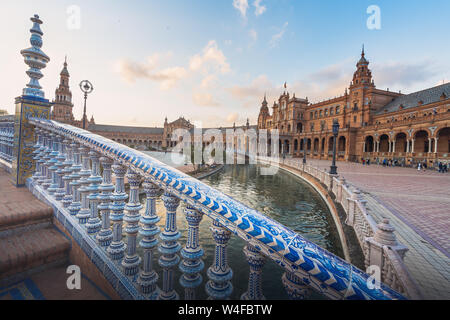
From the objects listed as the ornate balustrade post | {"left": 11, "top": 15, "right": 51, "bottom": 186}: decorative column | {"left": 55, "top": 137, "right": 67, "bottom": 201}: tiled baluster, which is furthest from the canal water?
{"left": 11, "top": 15, "right": 51, "bottom": 186}: decorative column

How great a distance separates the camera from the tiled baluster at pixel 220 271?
1.44 m

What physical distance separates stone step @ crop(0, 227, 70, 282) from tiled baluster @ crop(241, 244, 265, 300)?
2.53m

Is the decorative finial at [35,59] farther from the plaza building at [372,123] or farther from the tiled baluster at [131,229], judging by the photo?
the plaza building at [372,123]

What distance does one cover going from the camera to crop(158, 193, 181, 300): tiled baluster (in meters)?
1.68

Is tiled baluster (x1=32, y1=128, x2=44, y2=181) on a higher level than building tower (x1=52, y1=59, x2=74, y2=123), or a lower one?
lower

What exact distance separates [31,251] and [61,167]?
44.7 inches

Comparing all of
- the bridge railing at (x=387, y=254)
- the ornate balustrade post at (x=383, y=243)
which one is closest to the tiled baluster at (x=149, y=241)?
the bridge railing at (x=387, y=254)

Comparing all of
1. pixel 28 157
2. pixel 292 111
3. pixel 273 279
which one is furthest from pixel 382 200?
pixel 292 111

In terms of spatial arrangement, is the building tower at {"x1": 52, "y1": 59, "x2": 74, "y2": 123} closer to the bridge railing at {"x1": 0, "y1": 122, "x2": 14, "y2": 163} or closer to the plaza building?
the plaza building

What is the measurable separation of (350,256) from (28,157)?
7.05 m

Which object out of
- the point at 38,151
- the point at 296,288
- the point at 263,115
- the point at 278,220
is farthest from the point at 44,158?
the point at 263,115

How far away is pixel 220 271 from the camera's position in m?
1.49

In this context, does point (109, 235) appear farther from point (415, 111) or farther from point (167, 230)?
point (415, 111)
